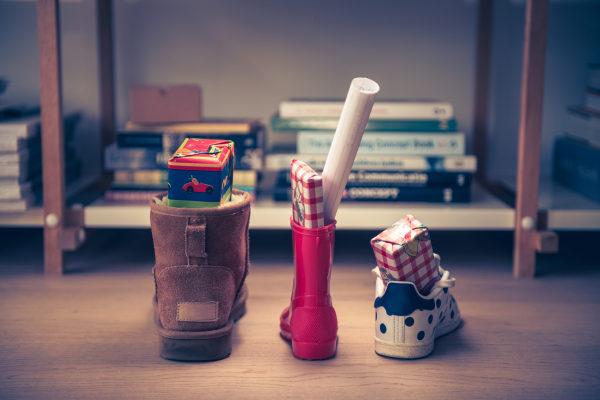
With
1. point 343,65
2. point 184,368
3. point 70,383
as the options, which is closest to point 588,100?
point 343,65

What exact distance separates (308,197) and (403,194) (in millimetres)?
598

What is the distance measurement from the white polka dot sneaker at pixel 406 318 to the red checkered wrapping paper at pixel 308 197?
16 centimetres

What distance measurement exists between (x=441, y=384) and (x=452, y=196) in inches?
26.5

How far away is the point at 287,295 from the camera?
1235 mm

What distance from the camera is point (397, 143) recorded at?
144cm

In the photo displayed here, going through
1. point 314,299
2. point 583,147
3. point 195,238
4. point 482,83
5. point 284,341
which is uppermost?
point 482,83

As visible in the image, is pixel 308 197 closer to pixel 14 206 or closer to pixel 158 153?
pixel 158 153

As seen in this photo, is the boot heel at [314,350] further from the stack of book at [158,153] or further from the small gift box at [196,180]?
the stack of book at [158,153]

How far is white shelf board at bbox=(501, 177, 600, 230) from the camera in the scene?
135 cm

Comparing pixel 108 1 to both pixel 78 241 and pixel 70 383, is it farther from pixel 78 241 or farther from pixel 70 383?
pixel 70 383

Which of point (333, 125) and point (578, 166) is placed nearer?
point (333, 125)

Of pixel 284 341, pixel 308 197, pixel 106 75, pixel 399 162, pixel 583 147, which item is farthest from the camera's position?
pixel 106 75

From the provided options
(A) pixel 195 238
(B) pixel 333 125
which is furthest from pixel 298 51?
(A) pixel 195 238

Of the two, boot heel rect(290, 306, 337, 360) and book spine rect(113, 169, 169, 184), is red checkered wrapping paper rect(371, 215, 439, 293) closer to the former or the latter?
boot heel rect(290, 306, 337, 360)
